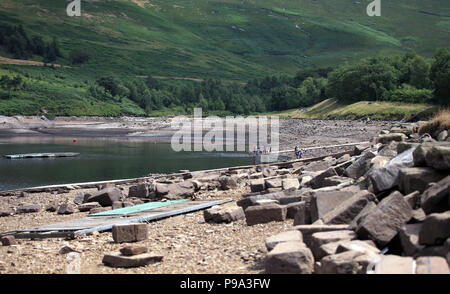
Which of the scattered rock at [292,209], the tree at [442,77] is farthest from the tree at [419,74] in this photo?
the scattered rock at [292,209]

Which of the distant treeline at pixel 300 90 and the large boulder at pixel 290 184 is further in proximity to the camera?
the distant treeline at pixel 300 90

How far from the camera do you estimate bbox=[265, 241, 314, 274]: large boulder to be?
8.49 meters

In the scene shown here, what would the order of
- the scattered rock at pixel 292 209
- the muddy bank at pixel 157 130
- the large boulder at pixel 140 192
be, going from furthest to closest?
the muddy bank at pixel 157 130
the large boulder at pixel 140 192
the scattered rock at pixel 292 209

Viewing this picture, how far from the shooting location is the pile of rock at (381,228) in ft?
26.7

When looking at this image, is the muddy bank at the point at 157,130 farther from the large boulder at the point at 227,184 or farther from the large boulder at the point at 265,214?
the large boulder at the point at 265,214

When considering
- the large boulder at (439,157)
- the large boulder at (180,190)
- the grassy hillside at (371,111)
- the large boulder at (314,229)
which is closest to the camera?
the large boulder at (314,229)

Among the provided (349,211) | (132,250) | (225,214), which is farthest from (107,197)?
(349,211)

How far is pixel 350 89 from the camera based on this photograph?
4695 inches

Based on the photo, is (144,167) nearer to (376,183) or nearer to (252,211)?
(252,211)

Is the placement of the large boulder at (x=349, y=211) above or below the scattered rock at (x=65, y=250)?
above

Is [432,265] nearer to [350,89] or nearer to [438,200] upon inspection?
[438,200]

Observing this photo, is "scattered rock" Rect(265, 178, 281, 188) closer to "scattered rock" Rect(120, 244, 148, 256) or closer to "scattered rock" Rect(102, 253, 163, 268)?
"scattered rock" Rect(120, 244, 148, 256)

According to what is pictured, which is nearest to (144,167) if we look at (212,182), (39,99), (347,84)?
(212,182)
